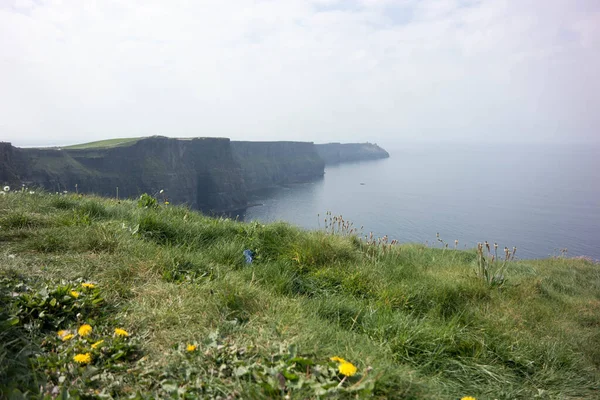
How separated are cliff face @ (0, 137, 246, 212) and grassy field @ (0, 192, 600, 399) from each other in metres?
38.9

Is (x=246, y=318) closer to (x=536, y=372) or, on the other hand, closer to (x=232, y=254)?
(x=232, y=254)

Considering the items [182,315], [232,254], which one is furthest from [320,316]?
[232,254]

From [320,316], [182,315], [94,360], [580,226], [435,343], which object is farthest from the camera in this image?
[580,226]

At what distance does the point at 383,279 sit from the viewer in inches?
198

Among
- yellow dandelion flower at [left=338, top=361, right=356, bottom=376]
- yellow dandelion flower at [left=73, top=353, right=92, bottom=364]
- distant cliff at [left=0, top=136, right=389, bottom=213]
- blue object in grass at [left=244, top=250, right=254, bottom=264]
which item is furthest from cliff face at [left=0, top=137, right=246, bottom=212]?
yellow dandelion flower at [left=338, top=361, right=356, bottom=376]

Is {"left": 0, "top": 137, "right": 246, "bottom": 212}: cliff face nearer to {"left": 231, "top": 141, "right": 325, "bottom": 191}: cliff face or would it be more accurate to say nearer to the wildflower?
{"left": 231, "top": 141, "right": 325, "bottom": 191}: cliff face

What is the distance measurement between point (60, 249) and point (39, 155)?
6168 cm

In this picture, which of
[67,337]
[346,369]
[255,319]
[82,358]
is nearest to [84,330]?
[67,337]

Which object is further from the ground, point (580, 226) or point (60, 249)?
point (60, 249)

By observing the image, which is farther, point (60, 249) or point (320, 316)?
point (60, 249)

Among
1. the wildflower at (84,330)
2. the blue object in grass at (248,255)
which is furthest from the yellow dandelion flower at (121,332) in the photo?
the blue object in grass at (248,255)

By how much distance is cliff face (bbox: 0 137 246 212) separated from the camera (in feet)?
176

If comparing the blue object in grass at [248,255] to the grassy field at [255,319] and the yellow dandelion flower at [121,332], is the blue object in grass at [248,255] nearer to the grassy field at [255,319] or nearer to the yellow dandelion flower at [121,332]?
the grassy field at [255,319]

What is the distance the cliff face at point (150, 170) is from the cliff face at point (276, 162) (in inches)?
647
